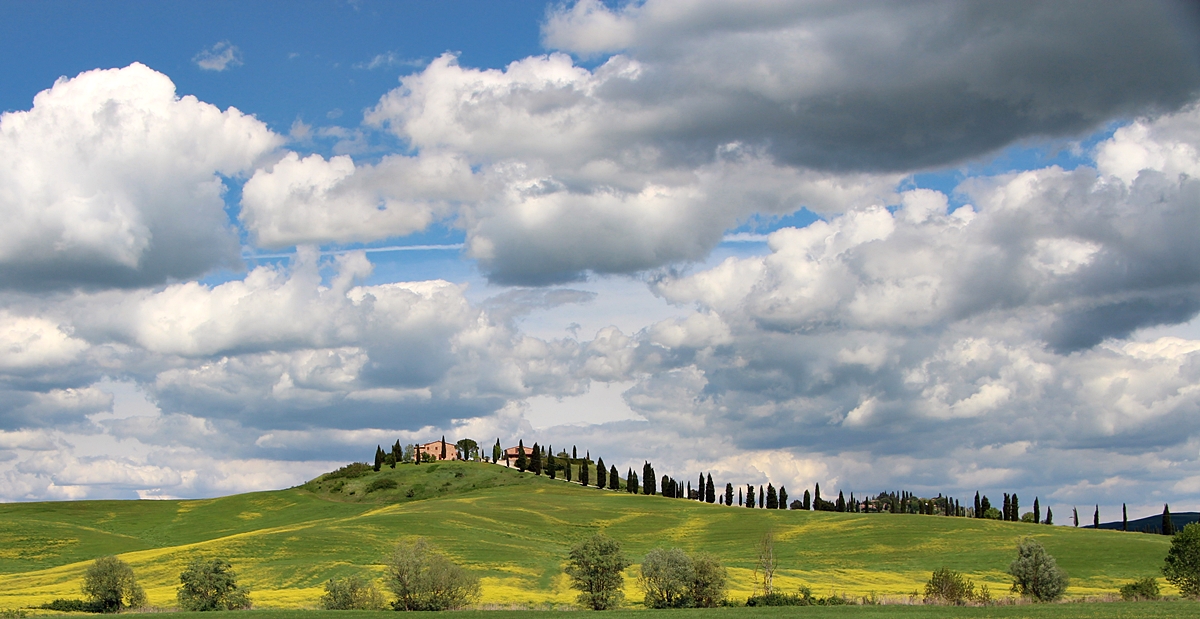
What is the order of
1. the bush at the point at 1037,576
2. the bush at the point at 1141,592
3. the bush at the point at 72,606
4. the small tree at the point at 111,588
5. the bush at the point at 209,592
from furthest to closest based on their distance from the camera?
the bush at the point at 1037,576 → the small tree at the point at 111,588 → the bush at the point at 209,592 → the bush at the point at 72,606 → the bush at the point at 1141,592

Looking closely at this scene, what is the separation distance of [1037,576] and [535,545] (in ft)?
219

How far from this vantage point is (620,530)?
152000 mm

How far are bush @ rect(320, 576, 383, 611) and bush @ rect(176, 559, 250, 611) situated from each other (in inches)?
285

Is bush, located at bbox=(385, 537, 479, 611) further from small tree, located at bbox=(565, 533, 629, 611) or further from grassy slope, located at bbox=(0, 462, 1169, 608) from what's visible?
small tree, located at bbox=(565, 533, 629, 611)

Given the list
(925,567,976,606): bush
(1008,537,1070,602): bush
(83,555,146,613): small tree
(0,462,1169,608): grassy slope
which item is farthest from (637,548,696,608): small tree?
(83,555,146,613): small tree

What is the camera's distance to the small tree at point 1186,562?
83.6m

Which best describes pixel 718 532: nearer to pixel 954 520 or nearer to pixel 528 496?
pixel 954 520

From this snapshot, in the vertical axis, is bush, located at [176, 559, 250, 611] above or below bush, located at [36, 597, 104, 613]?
above

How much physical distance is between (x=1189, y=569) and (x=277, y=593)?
8075 cm

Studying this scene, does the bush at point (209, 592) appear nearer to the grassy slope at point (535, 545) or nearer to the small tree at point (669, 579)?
the grassy slope at point (535, 545)

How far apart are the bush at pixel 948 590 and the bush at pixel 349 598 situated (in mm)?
45392

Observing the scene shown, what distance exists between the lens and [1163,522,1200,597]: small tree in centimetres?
Result: 8356

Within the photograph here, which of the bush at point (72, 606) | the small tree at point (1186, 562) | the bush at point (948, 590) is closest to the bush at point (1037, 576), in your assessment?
the bush at point (948, 590)

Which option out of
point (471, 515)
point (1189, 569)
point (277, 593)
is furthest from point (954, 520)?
point (277, 593)
